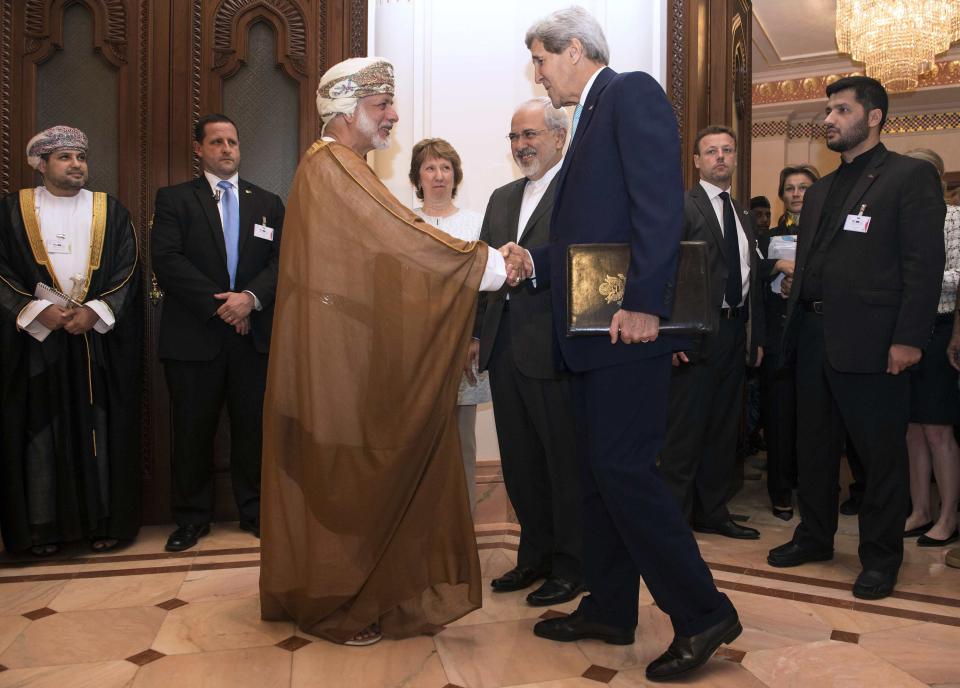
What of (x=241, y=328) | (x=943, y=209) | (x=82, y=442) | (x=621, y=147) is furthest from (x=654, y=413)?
(x=82, y=442)

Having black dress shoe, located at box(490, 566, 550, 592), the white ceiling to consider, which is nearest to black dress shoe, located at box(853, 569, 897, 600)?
black dress shoe, located at box(490, 566, 550, 592)

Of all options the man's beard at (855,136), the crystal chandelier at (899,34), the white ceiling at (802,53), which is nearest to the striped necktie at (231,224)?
the man's beard at (855,136)

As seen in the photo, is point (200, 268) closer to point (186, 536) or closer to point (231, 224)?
point (231, 224)

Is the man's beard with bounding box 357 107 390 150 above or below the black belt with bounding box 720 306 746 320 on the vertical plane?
above

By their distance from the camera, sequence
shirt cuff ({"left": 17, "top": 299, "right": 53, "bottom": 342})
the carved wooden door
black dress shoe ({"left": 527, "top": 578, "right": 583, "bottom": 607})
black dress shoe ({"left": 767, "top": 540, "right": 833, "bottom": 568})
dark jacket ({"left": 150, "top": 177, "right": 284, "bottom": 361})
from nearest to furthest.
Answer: black dress shoe ({"left": 527, "top": 578, "right": 583, "bottom": 607}) → black dress shoe ({"left": 767, "top": 540, "right": 833, "bottom": 568}) → shirt cuff ({"left": 17, "top": 299, "right": 53, "bottom": 342}) → dark jacket ({"left": 150, "top": 177, "right": 284, "bottom": 361}) → the carved wooden door

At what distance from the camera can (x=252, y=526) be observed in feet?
12.9

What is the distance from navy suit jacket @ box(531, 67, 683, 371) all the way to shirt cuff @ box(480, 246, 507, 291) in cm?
20

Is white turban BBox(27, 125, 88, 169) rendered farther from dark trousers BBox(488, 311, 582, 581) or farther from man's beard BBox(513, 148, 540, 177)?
dark trousers BBox(488, 311, 582, 581)

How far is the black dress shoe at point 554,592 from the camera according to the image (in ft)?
9.52

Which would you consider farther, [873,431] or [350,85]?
[873,431]

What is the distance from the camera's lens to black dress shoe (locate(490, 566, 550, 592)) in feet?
10.0

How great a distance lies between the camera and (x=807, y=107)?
33.1 ft

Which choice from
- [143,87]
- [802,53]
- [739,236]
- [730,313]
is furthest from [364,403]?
[802,53]

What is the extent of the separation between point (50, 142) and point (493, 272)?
7.57 feet
